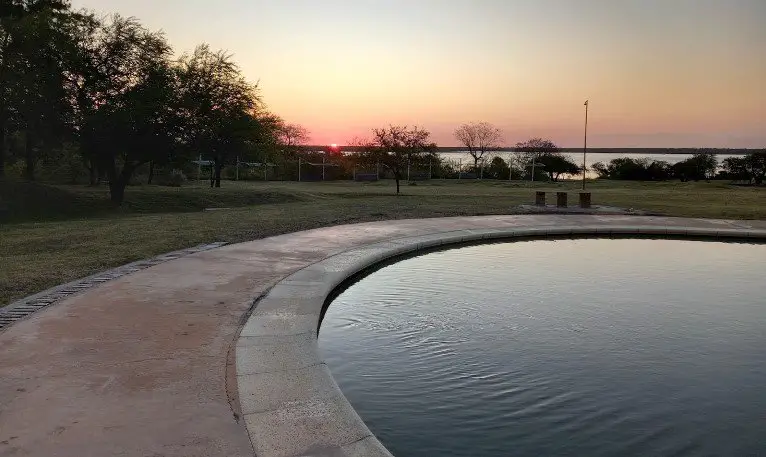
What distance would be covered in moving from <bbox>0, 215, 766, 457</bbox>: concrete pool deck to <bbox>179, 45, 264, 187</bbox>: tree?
55.5ft

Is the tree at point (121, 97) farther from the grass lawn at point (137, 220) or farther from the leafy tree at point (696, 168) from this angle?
the leafy tree at point (696, 168)

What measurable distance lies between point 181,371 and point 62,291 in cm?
333

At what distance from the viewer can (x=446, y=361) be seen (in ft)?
17.3

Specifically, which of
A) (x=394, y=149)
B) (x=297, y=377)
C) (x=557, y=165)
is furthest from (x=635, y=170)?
(x=297, y=377)

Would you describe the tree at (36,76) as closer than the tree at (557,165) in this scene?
Yes

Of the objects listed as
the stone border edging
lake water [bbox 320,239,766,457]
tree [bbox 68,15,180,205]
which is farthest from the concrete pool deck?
tree [bbox 68,15,180,205]

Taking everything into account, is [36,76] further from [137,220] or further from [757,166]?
[757,166]

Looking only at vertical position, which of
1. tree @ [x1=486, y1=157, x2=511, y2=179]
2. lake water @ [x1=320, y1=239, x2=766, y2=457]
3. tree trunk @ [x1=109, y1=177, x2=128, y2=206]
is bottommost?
lake water @ [x1=320, y1=239, x2=766, y2=457]

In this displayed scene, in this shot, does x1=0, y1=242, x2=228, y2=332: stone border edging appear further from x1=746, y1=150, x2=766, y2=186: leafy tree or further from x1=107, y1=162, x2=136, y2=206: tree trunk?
x1=746, y1=150, x2=766, y2=186: leafy tree

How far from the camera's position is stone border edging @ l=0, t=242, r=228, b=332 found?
5.74 meters

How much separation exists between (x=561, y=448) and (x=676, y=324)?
3.55 metres

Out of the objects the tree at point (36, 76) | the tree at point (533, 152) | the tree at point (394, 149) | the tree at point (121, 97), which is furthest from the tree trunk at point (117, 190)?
the tree at point (533, 152)

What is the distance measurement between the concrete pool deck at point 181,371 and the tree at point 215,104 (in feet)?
55.5

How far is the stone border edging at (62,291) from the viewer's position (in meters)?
5.74
